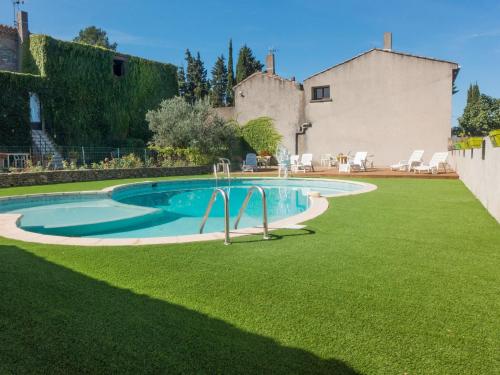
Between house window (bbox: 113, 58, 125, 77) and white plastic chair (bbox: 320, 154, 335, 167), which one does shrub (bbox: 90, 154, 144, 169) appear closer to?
house window (bbox: 113, 58, 125, 77)

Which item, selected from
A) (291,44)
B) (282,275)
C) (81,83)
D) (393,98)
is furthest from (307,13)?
(282,275)

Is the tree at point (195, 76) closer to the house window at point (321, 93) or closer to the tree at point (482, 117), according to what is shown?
the house window at point (321, 93)

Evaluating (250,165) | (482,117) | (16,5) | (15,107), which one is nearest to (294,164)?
(250,165)

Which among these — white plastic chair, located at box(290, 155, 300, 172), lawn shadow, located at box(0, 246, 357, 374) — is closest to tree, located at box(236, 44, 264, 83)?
white plastic chair, located at box(290, 155, 300, 172)

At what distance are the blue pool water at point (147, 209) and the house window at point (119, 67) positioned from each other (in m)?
12.5

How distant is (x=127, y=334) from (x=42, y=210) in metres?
7.91

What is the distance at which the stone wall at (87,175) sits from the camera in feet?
42.9

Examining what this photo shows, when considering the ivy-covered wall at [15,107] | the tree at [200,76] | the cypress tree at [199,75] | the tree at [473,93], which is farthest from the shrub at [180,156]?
the tree at [473,93]

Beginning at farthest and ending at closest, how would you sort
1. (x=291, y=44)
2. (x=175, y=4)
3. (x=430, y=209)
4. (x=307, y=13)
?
A: (x=291, y=44)
(x=307, y=13)
(x=175, y=4)
(x=430, y=209)

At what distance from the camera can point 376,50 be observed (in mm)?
19672

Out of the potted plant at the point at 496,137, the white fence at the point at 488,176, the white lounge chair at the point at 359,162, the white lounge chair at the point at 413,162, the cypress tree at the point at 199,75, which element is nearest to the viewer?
the potted plant at the point at 496,137

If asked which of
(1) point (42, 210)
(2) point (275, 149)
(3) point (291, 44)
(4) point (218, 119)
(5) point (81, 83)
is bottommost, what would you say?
(1) point (42, 210)

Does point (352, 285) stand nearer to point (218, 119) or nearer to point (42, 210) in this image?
point (42, 210)

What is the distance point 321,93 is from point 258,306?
67.4 ft
